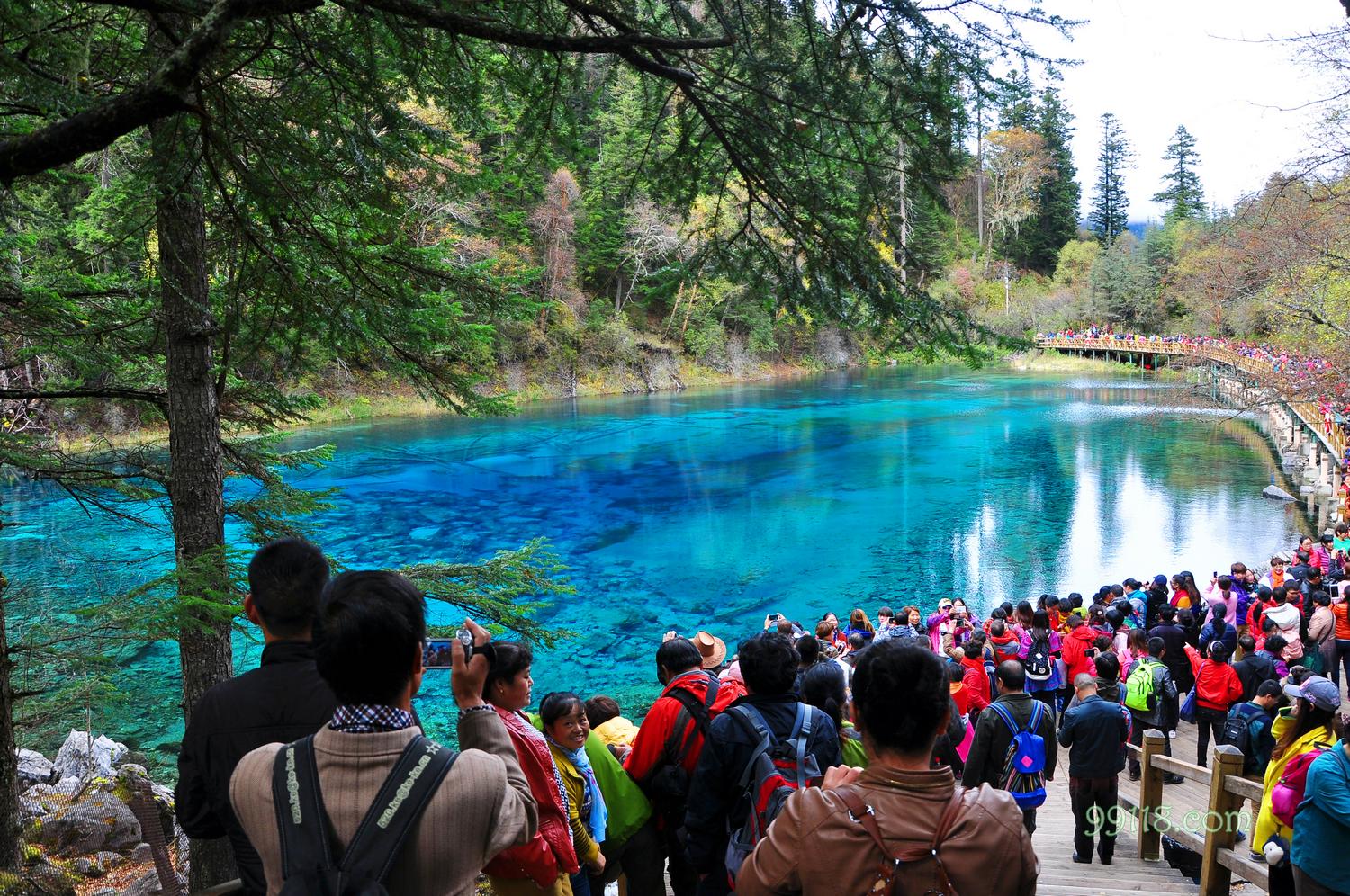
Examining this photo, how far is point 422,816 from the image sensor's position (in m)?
1.36

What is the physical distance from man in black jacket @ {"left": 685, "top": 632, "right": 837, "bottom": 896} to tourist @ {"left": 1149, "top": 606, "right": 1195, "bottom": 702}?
5.80m

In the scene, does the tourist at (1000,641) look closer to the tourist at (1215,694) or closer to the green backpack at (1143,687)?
the green backpack at (1143,687)

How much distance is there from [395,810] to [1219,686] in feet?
21.4

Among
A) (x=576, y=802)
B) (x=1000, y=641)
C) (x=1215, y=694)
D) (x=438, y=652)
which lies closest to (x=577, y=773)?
(x=576, y=802)

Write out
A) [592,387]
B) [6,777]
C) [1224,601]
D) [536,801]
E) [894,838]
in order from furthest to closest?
[592,387] → [1224,601] → [6,777] → [536,801] → [894,838]

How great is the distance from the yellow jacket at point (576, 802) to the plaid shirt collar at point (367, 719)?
4.19 feet

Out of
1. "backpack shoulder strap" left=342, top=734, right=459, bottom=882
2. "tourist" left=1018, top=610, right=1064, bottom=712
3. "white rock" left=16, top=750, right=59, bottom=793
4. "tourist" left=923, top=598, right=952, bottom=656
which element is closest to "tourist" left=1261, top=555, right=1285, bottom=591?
"tourist" left=1018, top=610, right=1064, bottom=712

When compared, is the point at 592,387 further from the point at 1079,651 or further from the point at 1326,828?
the point at 1326,828

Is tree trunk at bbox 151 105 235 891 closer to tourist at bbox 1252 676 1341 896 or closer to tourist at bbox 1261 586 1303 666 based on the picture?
tourist at bbox 1252 676 1341 896

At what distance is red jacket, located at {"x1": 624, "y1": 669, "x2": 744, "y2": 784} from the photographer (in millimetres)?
2891

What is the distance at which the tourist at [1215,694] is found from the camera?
587 cm

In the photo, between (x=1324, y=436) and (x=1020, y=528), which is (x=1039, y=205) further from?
(x=1020, y=528)

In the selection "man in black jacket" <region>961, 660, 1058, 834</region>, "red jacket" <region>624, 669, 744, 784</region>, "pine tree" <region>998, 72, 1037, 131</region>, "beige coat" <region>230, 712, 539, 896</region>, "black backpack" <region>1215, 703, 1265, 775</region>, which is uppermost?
"pine tree" <region>998, 72, 1037, 131</region>

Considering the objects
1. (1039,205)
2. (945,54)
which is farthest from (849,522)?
(1039,205)
